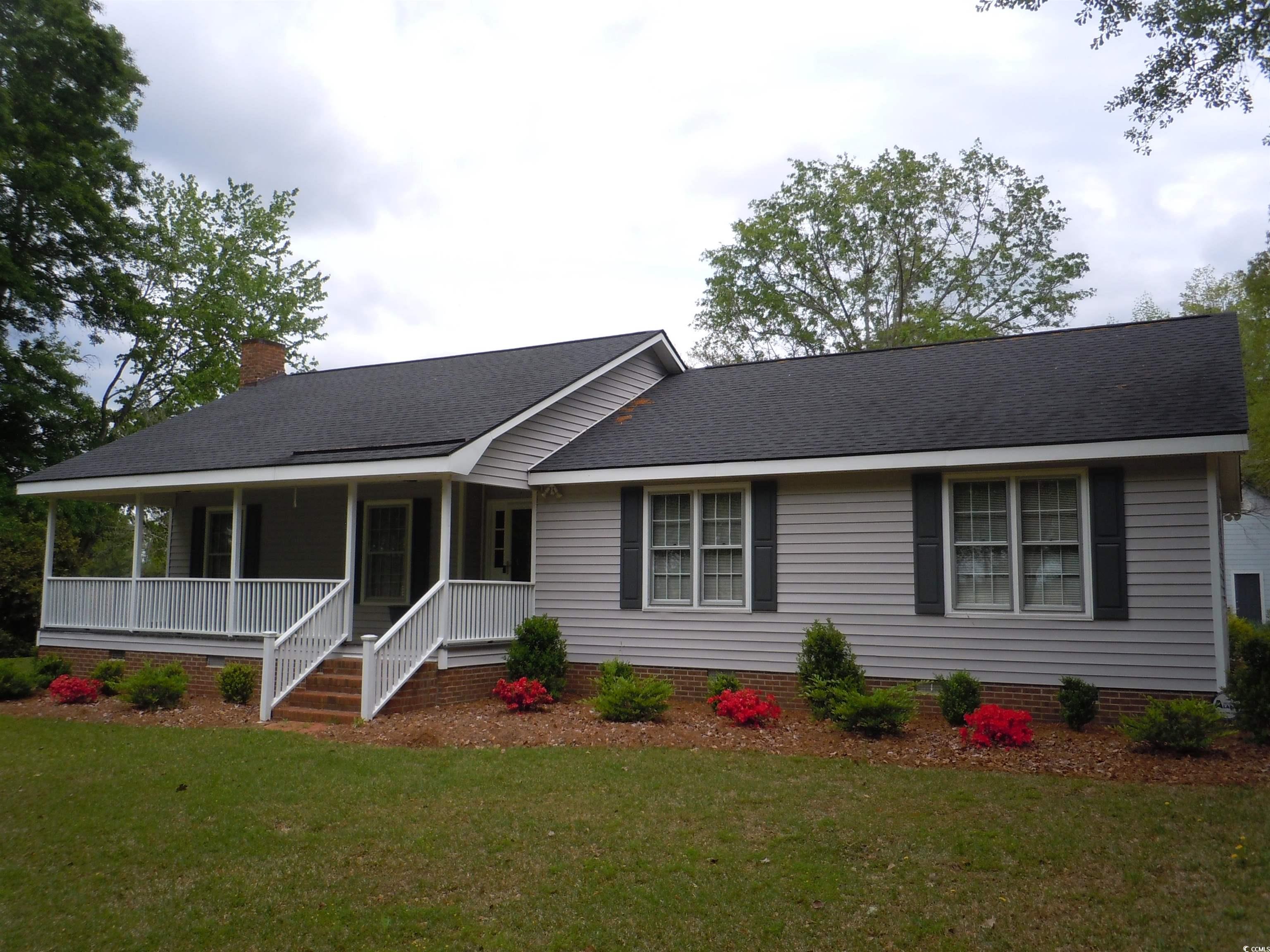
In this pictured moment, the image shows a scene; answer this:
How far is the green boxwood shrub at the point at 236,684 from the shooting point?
Result: 1358cm

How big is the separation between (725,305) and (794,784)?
28.3m

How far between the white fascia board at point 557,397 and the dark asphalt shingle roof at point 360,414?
0.08 metres

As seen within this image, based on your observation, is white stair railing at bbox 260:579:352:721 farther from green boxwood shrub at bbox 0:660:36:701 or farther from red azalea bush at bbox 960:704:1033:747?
red azalea bush at bbox 960:704:1033:747

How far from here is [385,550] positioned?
1659cm

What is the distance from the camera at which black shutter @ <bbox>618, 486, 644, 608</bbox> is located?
13.6 m

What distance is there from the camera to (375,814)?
7.56m

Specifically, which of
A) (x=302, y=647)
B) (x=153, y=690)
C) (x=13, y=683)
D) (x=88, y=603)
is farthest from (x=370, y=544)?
(x=13, y=683)

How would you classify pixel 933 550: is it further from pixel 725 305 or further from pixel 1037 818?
pixel 725 305

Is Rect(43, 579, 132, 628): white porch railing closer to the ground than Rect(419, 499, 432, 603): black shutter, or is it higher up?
closer to the ground

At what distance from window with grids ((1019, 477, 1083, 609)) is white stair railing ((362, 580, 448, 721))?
700cm

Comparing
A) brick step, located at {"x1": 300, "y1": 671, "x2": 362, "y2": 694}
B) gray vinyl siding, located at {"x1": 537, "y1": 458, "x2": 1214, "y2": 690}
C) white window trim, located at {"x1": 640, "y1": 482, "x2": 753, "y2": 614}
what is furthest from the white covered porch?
white window trim, located at {"x1": 640, "y1": 482, "x2": 753, "y2": 614}

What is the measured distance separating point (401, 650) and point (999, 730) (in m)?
6.81

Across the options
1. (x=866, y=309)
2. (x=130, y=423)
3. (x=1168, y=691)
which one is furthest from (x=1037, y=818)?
(x=130, y=423)

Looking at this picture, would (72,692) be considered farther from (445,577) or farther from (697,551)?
(697,551)
